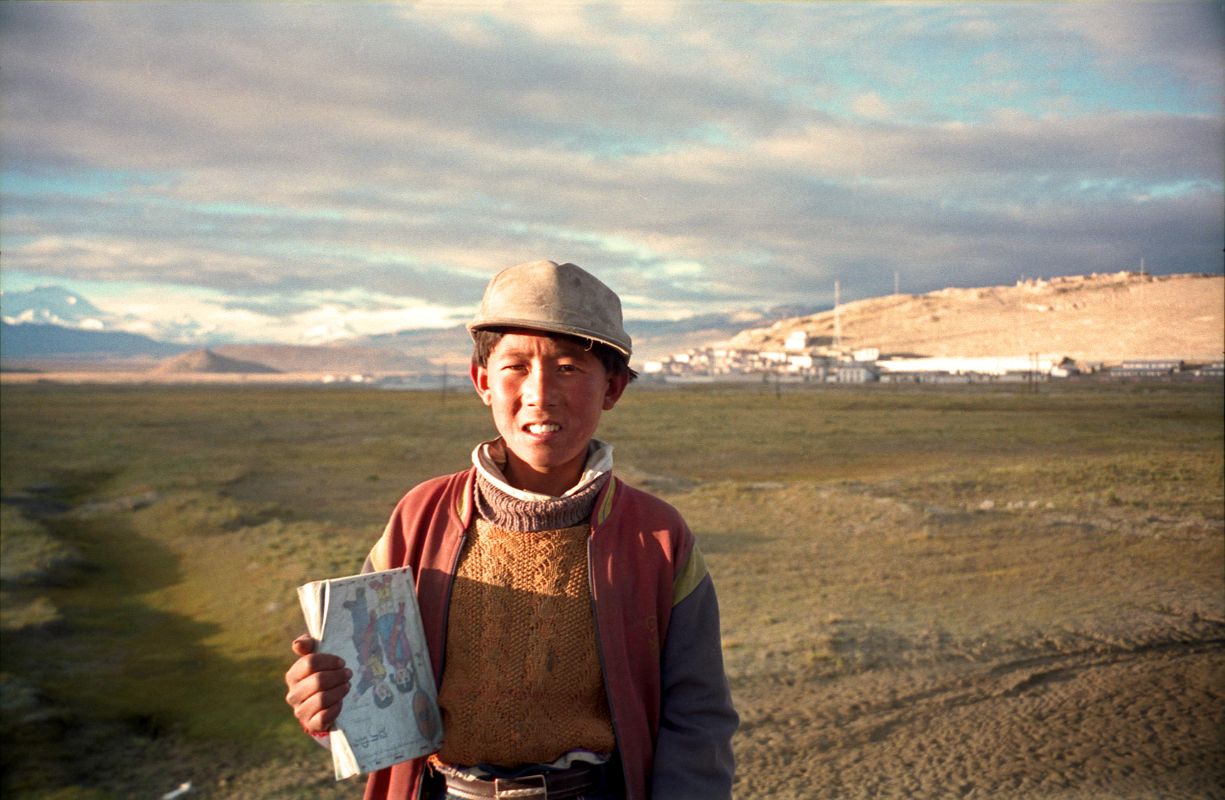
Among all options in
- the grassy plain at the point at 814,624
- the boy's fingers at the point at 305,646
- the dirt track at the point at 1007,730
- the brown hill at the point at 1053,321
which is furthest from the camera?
the brown hill at the point at 1053,321

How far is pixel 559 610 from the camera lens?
6.63 feet

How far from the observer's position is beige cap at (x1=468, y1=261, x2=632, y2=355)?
1.96 meters

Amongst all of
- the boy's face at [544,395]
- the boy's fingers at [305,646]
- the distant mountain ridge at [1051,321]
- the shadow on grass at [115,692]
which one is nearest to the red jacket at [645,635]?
the boy's face at [544,395]

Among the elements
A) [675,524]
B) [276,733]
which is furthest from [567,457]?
[276,733]

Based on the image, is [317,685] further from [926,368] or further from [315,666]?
[926,368]

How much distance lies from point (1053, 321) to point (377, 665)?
462ft

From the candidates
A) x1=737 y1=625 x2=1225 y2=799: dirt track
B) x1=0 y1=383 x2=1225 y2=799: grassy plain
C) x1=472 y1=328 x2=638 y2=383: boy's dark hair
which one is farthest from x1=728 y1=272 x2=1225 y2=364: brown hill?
x1=472 y1=328 x2=638 y2=383: boy's dark hair

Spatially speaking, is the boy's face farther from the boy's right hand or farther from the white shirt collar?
the boy's right hand

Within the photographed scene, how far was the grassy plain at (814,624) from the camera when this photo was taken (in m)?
5.45

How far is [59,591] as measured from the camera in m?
10.4

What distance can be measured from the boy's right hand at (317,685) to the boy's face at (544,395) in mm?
547

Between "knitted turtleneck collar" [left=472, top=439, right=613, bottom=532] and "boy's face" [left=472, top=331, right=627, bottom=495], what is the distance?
71 millimetres

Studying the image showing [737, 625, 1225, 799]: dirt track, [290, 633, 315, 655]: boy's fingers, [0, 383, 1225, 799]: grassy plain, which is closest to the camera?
[290, 633, 315, 655]: boy's fingers

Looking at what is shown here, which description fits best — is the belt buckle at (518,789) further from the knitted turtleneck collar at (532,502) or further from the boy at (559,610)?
the knitted turtleneck collar at (532,502)
